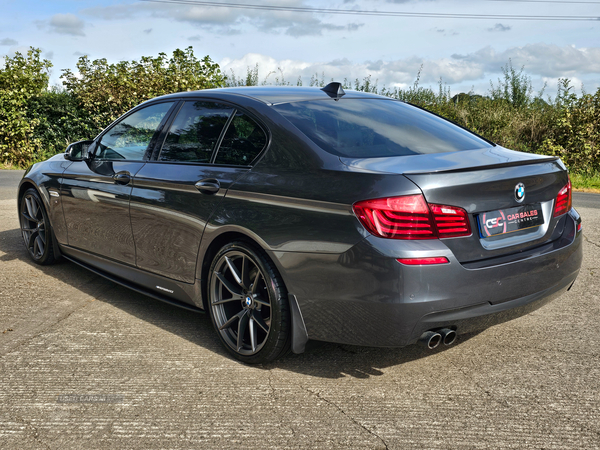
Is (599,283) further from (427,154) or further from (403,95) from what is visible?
(403,95)

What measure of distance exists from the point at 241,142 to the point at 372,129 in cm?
80

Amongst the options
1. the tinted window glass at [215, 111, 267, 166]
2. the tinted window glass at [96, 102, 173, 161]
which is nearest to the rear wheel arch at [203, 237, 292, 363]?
the tinted window glass at [215, 111, 267, 166]

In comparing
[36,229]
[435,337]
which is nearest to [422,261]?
[435,337]

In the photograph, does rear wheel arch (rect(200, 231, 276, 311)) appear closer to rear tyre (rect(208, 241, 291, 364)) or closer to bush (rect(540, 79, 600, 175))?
rear tyre (rect(208, 241, 291, 364))

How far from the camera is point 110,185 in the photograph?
448cm

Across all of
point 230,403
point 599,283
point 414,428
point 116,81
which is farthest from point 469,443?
point 116,81

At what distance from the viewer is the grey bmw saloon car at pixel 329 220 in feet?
9.30

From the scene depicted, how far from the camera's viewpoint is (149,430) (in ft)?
9.00

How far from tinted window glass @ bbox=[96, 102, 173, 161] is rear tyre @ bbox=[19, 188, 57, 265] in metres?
1.12

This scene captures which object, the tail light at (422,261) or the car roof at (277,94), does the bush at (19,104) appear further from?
the tail light at (422,261)

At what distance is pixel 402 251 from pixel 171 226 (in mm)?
1746

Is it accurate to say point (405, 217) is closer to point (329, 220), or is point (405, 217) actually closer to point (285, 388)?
point (329, 220)

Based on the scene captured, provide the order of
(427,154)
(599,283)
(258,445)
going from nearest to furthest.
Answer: (258,445), (427,154), (599,283)

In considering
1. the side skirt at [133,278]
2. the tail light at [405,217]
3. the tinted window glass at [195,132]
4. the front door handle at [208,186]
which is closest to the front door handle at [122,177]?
the tinted window glass at [195,132]
